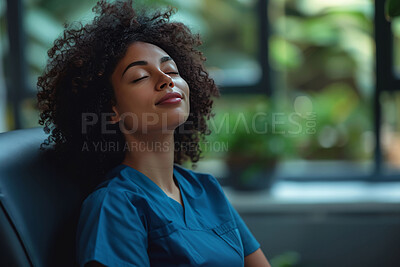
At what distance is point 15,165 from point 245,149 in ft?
4.16

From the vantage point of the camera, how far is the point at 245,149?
6.42 feet

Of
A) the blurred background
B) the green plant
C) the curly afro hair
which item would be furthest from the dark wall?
the curly afro hair

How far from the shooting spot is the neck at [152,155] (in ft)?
3.16

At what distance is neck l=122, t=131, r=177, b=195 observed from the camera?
963 mm

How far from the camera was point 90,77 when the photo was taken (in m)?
0.94

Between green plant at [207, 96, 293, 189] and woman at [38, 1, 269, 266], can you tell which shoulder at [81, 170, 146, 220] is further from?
green plant at [207, 96, 293, 189]

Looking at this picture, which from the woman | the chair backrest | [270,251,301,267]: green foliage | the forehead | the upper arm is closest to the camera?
the chair backrest

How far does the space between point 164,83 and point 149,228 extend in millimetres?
304

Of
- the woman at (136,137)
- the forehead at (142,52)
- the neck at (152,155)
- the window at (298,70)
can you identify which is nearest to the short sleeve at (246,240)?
the woman at (136,137)

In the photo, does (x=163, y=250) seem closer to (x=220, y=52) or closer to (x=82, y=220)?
(x=82, y=220)

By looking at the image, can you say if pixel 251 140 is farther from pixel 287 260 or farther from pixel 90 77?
pixel 90 77

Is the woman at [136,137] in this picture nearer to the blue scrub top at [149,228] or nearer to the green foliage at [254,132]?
the blue scrub top at [149,228]

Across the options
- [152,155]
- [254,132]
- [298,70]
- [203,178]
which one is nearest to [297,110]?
[298,70]

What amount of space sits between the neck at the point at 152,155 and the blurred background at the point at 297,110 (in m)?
0.99
